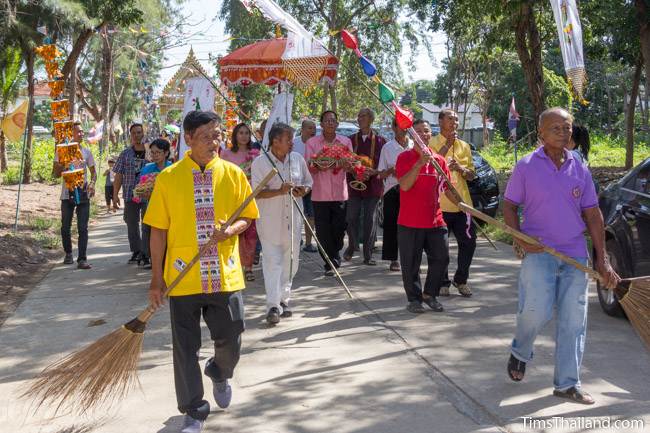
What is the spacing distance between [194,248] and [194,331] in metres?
0.46

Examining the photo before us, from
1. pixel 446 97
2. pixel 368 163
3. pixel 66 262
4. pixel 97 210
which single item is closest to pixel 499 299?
pixel 368 163

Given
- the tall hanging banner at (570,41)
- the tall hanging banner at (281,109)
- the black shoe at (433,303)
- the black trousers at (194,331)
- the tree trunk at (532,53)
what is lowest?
the black shoe at (433,303)

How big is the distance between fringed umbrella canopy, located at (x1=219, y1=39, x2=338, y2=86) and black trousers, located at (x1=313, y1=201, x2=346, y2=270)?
3442 mm

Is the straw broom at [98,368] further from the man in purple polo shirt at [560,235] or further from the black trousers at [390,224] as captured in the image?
the black trousers at [390,224]

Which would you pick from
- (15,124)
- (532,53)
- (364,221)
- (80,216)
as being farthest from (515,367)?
(532,53)

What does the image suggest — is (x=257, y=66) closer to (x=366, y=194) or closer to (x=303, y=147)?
(x=303, y=147)

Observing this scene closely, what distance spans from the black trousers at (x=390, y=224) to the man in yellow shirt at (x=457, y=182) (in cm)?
146

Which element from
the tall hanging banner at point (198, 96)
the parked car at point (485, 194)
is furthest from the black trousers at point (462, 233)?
the parked car at point (485, 194)

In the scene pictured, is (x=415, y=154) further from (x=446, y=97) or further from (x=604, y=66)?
(x=446, y=97)

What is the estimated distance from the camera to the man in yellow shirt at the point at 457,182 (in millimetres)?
7383

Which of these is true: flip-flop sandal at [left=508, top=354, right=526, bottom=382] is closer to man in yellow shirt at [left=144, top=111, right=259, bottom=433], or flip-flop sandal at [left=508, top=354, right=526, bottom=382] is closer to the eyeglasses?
the eyeglasses

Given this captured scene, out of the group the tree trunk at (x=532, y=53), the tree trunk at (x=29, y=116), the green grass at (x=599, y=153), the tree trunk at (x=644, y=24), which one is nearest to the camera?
the tree trunk at (x=644, y=24)

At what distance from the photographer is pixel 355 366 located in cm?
571

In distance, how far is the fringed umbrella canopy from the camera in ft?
41.0
